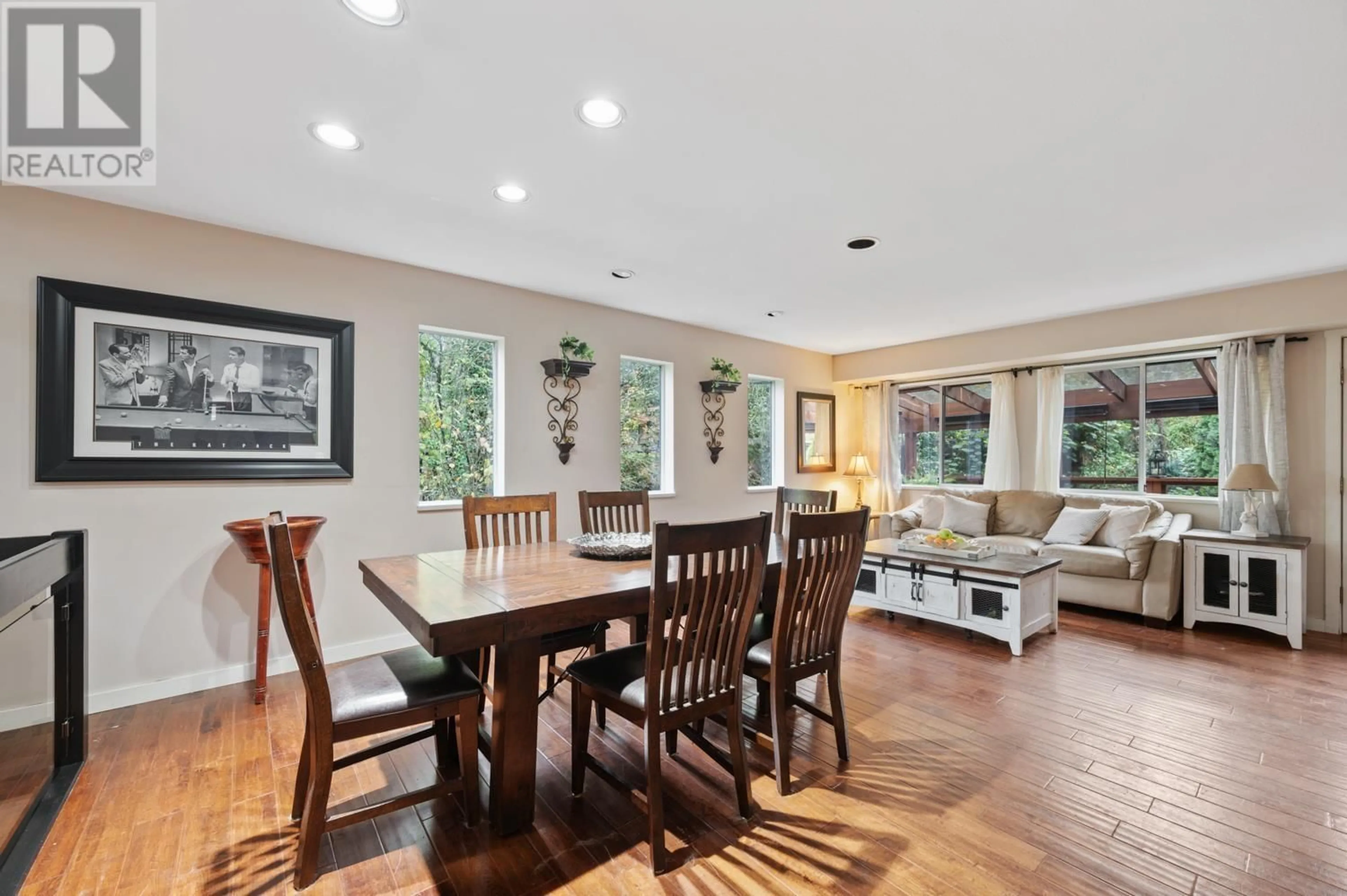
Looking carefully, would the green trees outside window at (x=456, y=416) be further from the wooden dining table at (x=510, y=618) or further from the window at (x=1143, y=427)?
the window at (x=1143, y=427)

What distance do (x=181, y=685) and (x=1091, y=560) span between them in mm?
6050

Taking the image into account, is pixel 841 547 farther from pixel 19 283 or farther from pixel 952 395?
pixel 952 395

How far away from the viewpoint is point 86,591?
101 inches

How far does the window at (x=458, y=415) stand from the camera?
3.84 meters

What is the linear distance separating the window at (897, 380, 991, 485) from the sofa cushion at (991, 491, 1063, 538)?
0.55 m

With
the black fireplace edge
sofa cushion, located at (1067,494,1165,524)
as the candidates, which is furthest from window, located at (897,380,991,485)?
the black fireplace edge

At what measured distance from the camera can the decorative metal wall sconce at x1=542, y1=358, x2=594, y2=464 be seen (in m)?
4.26

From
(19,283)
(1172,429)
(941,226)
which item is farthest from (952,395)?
(19,283)

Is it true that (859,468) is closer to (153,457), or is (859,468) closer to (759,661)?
(759,661)

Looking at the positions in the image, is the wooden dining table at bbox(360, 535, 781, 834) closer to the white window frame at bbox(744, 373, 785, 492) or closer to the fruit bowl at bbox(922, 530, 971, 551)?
the fruit bowl at bbox(922, 530, 971, 551)

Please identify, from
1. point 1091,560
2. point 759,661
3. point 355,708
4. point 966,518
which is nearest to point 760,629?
point 759,661

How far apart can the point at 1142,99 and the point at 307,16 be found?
2.65m

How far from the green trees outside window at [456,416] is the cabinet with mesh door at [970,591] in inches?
108

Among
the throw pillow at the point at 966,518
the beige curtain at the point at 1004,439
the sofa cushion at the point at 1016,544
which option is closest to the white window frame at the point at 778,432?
the throw pillow at the point at 966,518
